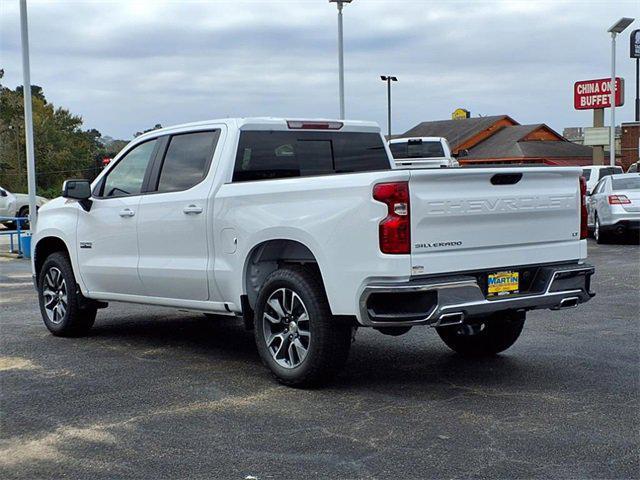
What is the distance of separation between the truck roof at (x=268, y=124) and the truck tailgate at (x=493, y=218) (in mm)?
2077

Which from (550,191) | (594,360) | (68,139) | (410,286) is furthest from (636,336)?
(68,139)

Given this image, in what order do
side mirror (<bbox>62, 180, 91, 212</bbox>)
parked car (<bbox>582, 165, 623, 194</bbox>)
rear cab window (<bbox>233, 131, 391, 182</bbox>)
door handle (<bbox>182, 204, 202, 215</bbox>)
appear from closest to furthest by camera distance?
1. door handle (<bbox>182, 204, 202, 215</bbox>)
2. rear cab window (<bbox>233, 131, 391, 182</bbox>)
3. side mirror (<bbox>62, 180, 91, 212</bbox>)
4. parked car (<bbox>582, 165, 623, 194</bbox>)

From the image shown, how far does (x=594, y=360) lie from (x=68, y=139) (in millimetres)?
70733

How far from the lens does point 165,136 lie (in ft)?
26.8

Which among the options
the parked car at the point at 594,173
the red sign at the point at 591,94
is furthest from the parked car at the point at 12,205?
the red sign at the point at 591,94

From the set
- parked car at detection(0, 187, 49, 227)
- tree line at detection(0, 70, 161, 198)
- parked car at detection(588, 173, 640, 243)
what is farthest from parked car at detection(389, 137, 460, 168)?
tree line at detection(0, 70, 161, 198)

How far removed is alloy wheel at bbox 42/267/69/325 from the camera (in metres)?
9.13

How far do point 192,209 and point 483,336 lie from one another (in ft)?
8.65

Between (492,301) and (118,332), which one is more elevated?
(492,301)

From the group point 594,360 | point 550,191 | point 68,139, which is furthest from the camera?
point 68,139

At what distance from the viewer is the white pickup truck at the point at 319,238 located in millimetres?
6035

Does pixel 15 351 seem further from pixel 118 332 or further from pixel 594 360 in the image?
pixel 594 360

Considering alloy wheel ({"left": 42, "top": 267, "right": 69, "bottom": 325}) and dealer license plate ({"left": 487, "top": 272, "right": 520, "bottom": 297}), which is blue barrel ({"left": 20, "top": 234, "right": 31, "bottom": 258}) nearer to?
alloy wheel ({"left": 42, "top": 267, "right": 69, "bottom": 325})

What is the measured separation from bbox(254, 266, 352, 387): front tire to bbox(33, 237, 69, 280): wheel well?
3.31 meters
